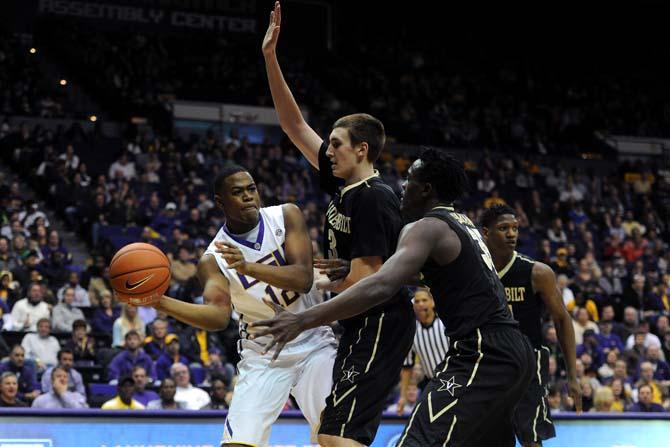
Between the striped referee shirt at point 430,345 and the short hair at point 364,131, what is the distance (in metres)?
3.75

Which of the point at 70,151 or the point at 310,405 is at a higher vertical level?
the point at 70,151

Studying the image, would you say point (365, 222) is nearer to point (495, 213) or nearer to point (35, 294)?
point (495, 213)

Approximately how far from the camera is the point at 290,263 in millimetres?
5375

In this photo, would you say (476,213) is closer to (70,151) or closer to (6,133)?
(70,151)

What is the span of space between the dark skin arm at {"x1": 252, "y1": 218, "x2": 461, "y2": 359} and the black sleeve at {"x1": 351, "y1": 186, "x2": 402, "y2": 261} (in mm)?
618

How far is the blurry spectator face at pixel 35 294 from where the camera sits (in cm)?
1170

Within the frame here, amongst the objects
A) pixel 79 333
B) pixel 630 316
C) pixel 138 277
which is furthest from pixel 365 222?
pixel 630 316

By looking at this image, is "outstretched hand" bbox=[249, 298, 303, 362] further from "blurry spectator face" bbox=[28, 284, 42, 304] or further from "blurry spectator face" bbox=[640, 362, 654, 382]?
"blurry spectator face" bbox=[640, 362, 654, 382]

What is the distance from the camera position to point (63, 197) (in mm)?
16172

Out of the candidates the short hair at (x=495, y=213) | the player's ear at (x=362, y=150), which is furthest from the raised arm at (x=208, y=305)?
the short hair at (x=495, y=213)

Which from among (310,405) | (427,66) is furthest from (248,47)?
(310,405)

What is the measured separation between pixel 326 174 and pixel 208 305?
100 cm

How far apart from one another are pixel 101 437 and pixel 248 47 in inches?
756

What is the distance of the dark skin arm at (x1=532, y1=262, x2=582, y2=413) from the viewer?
6.65 metres
